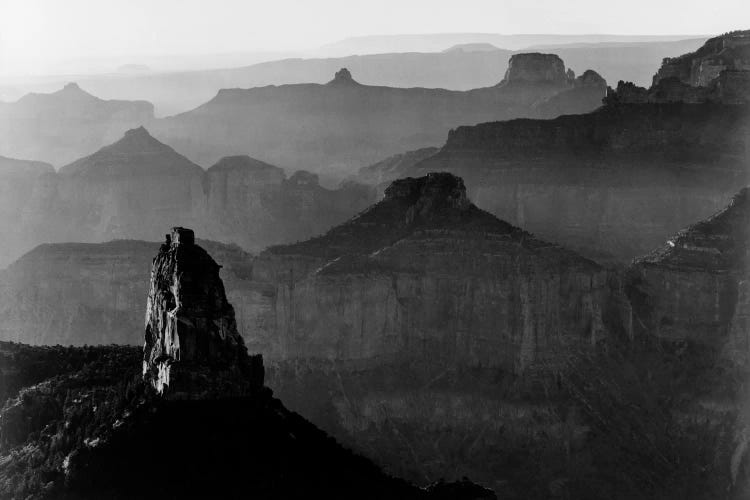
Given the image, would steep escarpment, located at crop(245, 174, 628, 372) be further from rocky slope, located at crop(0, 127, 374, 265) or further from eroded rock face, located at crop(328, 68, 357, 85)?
eroded rock face, located at crop(328, 68, 357, 85)

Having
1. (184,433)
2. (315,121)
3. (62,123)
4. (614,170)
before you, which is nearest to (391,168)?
(614,170)

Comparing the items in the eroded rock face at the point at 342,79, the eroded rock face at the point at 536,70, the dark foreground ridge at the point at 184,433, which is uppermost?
the dark foreground ridge at the point at 184,433

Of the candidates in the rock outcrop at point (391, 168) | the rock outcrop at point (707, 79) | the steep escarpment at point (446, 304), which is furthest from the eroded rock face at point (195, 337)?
the rock outcrop at point (391, 168)

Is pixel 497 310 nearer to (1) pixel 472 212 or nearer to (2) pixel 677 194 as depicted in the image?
(1) pixel 472 212

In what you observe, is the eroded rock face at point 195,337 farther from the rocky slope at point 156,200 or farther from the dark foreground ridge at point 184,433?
the rocky slope at point 156,200

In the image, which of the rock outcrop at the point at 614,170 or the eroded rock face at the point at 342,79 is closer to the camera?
the rock outcrop at the point at 614,170

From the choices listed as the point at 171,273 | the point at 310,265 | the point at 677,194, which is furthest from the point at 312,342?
the point at 171,273

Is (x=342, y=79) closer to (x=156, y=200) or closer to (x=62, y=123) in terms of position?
(x=62, y=123)
